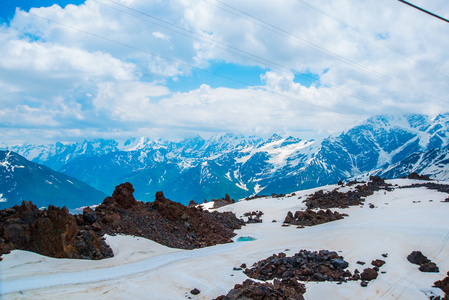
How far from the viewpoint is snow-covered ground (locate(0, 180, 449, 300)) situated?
48.3 ft

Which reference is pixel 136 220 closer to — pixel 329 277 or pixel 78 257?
pixel 78 257

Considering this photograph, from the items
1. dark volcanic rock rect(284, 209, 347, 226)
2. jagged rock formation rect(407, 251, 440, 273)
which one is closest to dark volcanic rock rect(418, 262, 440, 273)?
jagged rock formation rect(407, 251, 440, 273)

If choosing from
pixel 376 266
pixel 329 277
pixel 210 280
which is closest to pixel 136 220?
pixel 210 280

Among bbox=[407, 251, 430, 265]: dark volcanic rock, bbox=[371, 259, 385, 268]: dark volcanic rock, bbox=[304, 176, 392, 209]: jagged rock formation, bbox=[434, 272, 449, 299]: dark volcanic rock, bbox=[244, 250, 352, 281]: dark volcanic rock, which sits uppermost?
bbox=[304, 176, 392, 209]: jagged rock formation

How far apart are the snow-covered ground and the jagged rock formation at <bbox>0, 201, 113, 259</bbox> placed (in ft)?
2.88

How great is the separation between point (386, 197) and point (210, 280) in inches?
1689

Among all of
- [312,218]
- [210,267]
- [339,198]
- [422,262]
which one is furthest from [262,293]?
[339,198]

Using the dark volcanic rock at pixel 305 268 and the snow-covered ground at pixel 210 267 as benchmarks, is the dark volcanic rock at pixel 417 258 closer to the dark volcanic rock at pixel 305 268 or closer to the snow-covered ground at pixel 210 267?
the snow-covered ground at pixel 210 267

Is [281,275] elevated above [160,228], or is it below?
below

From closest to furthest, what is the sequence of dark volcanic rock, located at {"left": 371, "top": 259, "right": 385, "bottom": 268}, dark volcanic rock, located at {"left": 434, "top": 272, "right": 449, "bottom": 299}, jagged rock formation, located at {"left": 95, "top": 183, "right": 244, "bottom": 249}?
dark volcanic rock, located at {"left": 434, "top": 272, "right": 449, "bottom": 299} < dark volcanic rock, located at {"left": 371, "top": 259, "right": 385, "bottom": 268} < jagged rock formation, located at {"left": 95, "top": 183, "right": 244, "bottom": 249}

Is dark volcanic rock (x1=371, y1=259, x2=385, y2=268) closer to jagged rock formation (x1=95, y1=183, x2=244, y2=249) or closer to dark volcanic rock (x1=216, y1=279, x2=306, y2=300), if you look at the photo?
dark volcanic rock (x1=216, y1=279, x2=306, y2=300)

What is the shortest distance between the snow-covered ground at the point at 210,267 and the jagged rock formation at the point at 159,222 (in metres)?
2.18

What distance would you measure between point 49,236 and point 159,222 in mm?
12479

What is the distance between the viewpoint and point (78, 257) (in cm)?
1966
